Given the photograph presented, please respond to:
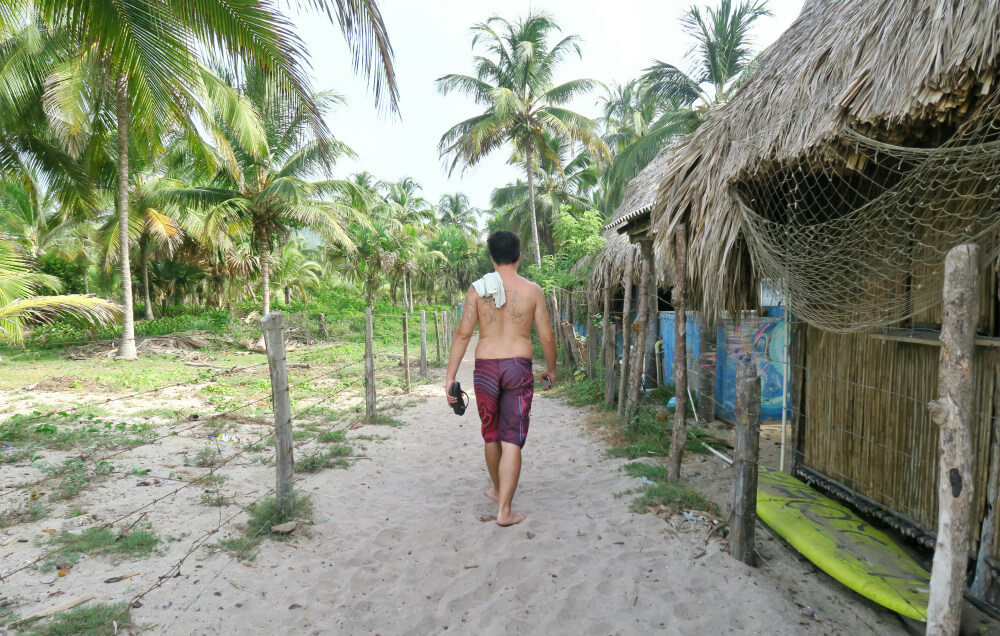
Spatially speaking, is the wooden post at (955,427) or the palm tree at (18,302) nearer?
the wooden post at (955,427)

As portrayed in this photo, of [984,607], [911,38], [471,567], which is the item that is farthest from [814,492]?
[911,38]

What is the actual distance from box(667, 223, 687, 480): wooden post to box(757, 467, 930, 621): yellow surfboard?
583 mm

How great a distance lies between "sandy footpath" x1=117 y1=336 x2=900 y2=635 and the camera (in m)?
2.24

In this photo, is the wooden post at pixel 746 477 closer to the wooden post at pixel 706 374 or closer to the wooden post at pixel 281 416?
the wooden post at pixel 281 416

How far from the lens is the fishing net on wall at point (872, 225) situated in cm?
227

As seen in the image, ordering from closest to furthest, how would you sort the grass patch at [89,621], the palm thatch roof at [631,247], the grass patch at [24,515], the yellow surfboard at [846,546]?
the grass patch at [89,621] → the yellow surfboard at [846,546] → the grass patch at [24,515] → the palm thatch roof at [631,247]

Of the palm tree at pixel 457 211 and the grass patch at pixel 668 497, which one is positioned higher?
the palm tree at pixel 457 211

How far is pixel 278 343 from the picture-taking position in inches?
120

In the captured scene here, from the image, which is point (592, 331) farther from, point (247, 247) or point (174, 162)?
point (247, 247)

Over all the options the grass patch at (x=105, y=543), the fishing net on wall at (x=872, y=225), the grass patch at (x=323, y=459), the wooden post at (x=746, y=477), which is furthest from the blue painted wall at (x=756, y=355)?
the grass patch at (x=105, y=543)

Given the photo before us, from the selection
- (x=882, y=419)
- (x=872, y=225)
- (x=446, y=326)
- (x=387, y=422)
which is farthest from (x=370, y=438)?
(x=446, y=326)

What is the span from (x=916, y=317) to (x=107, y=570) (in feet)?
14.9

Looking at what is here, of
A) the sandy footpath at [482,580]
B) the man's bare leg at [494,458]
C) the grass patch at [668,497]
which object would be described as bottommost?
the sandy footpath at [482,580]

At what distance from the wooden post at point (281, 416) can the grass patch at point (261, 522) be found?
0.12ft
